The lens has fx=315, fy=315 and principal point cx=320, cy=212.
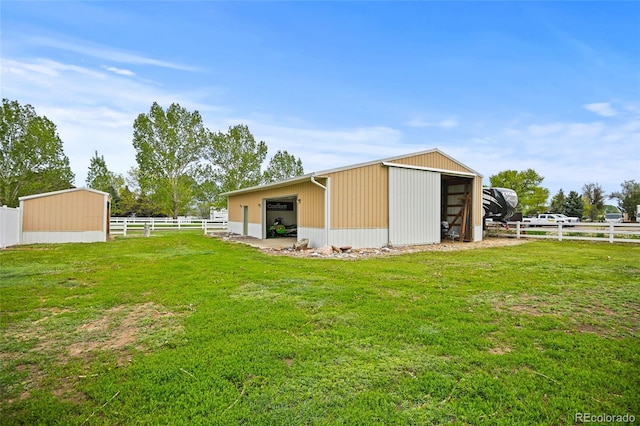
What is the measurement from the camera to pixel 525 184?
36188mm

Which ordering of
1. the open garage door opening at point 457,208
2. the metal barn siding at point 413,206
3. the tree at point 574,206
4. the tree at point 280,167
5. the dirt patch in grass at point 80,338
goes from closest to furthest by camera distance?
the dirt patch in grass at point 80,338
the metal barn siding at point 413,206
the open garage door opening at point 457,208
the tree at point 280,167
the tree at point 574,206

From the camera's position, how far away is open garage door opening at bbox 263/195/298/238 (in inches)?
677

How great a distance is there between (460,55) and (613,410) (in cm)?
1303

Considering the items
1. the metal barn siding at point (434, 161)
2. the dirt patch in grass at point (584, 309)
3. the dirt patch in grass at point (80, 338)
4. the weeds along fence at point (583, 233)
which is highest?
the metal barn siding at point (434, 161)

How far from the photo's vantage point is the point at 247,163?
30.9 meters

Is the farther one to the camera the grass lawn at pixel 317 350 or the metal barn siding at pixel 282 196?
the metal barn siding at pixel 282 196

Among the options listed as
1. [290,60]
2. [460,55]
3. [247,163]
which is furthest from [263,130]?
[460,55]

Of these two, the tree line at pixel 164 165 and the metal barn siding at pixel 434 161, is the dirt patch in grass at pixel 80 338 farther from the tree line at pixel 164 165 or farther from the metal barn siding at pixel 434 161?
the tree line at pixel 164 165

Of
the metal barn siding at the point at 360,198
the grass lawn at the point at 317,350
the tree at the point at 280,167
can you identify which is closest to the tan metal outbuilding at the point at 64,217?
the grass lawn at the point at 317,350

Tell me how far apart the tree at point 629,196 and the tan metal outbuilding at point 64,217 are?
190 ft

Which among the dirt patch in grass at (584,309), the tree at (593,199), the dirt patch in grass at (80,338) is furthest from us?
the tree at (593,199)

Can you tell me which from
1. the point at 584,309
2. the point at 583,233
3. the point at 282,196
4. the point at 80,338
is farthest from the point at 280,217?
the point at 584,309

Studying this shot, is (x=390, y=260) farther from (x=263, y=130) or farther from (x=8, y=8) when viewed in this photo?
(x=263, y=130)

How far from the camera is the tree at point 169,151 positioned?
27.4 m
